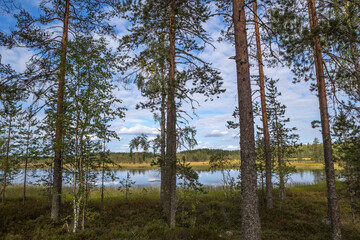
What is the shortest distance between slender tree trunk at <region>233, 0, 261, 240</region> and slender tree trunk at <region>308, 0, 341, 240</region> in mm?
4238

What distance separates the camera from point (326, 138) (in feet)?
26.8

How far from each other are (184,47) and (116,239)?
8388 mm

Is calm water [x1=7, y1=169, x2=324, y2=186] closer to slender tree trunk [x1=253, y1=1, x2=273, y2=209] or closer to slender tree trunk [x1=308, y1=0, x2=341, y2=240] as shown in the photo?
slender tree trunk [x1=253, y1=1, x2=273, y2=209]

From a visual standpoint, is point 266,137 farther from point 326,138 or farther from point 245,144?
point 245,144

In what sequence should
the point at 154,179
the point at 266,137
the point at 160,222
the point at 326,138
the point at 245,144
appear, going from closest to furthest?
the point at 245,144
the point at 326,138
the point at 160,222
the point at 266,137
the point at 154,179

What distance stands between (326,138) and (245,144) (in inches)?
208

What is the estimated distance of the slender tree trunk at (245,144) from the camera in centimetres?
509

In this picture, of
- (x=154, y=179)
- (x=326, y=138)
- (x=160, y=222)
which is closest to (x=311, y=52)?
(x=326, y=138)

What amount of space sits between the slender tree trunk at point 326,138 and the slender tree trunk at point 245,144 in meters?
4.24

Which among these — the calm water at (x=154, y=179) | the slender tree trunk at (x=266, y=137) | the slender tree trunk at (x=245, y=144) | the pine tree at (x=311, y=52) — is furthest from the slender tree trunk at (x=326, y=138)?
the calm water at (x=154, y=179)

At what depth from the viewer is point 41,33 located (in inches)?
400

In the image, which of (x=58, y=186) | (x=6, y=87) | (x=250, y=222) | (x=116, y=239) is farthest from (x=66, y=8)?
(x=250, y=222)

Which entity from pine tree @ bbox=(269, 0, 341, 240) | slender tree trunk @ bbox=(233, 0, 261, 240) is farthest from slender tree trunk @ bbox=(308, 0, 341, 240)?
slender tree trunk @ bbox=(233, 0, 261, 240)

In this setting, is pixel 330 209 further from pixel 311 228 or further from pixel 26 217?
pixel 26 217
